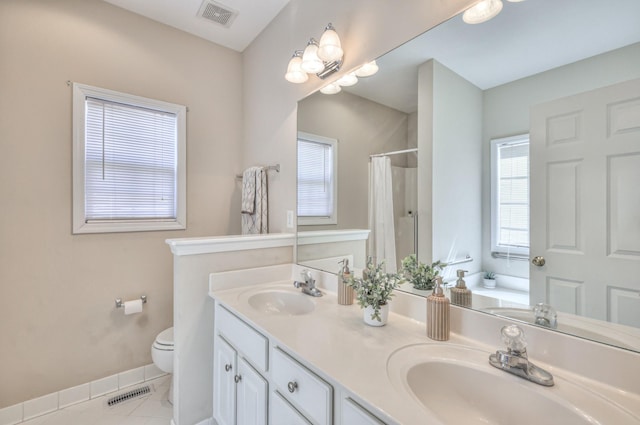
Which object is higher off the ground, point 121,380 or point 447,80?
point 447,80

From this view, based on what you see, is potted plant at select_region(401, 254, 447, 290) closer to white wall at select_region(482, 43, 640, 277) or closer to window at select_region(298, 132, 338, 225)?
white wall at select_region(482, 43, 640, 277)

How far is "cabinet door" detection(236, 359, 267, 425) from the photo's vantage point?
1125 mm

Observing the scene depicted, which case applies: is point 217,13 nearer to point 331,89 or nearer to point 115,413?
point 331,89

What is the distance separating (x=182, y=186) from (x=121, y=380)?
1487 millimetres

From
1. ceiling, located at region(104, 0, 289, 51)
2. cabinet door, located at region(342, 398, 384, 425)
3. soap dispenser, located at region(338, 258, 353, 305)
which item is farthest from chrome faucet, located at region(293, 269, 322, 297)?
ceiling, located at region(104, 0, 289, 51)

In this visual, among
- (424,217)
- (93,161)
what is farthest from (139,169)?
(424,217)

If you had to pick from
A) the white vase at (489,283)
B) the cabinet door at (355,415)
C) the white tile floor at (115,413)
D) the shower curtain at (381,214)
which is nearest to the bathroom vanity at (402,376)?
the cabinet door at (355,415)

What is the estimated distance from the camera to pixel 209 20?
2.17 m

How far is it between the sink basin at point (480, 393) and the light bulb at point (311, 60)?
1.51 metres

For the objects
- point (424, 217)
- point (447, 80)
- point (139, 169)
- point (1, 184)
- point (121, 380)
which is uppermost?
point (447, 80)

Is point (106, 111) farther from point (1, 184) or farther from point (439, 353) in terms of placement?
point (439, 353)

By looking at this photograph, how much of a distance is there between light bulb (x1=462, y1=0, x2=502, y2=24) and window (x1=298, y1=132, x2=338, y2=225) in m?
0.83

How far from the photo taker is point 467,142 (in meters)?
1.07

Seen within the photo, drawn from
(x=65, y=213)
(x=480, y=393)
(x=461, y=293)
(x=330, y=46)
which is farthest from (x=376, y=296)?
(x=65, y=213)
